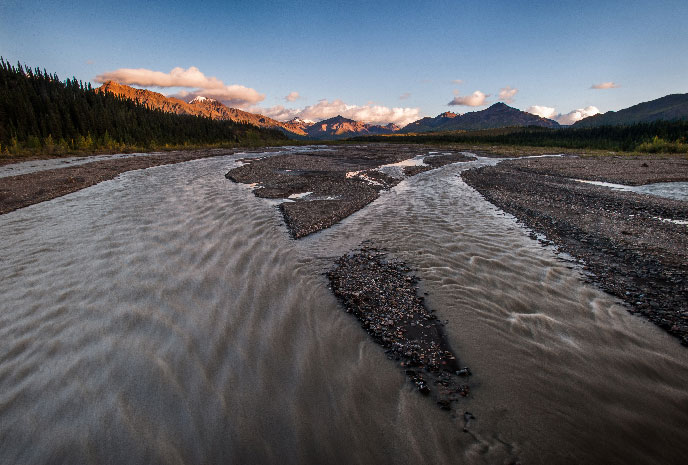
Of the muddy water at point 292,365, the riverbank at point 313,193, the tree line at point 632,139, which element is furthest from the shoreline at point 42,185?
the tree line at point 632,139

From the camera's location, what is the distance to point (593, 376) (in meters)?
4.82

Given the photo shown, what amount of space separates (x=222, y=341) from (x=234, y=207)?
11118mm

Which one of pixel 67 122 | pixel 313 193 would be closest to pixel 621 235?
pixel 313 193

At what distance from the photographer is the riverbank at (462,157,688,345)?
688cm

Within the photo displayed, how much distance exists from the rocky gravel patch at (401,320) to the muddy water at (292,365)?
239 millimetres

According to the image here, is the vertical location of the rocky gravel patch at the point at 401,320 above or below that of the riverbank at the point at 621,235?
below

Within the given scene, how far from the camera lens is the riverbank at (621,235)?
271 inches

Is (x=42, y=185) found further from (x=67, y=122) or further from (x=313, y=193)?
(x=67, y=122)

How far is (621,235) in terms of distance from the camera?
11.0 m

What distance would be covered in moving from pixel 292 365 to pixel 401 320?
2447 mm

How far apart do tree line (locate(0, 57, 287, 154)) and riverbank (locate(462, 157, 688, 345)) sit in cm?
5563

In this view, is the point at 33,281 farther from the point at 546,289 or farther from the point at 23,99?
the point at 23,99

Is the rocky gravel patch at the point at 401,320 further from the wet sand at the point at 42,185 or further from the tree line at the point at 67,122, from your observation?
the tree line at the point at 67,122

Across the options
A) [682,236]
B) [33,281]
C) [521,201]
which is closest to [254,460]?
[33,281]
